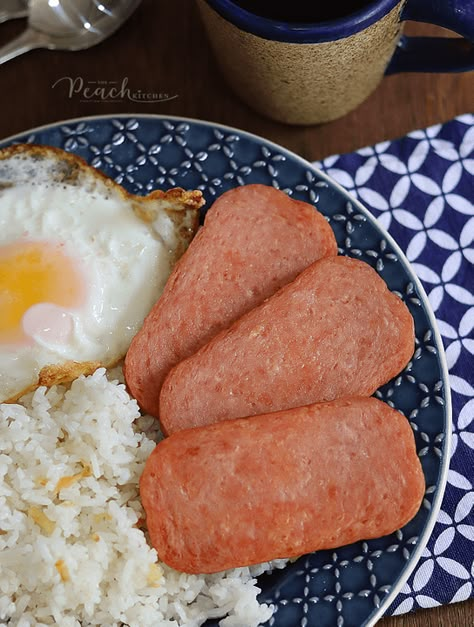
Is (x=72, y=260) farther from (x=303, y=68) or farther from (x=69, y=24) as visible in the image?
(x=69, y=24)

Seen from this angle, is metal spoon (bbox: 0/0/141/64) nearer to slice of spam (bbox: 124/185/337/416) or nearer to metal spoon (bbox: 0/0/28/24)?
metal spoon (bbox: 0/0/28/24)

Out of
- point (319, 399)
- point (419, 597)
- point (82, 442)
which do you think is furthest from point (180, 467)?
point (419, 597)

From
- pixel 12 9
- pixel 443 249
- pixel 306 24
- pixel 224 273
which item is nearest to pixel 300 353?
pixel 224 273

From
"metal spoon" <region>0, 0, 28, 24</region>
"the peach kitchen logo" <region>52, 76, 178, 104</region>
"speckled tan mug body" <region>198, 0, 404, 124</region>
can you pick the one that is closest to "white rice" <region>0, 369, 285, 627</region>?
"speckled tan mug body" <region>198, 0, 404, 124</region>

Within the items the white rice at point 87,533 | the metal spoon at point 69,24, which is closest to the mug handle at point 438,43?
the metal spoon at point 69,24

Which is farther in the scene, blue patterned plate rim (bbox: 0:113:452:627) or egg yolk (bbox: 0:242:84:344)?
egg yolk (bbox: 0:242:84:344)

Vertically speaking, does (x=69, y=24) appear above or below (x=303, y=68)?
above

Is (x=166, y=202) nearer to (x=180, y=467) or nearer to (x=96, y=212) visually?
(x=96, y=212)
